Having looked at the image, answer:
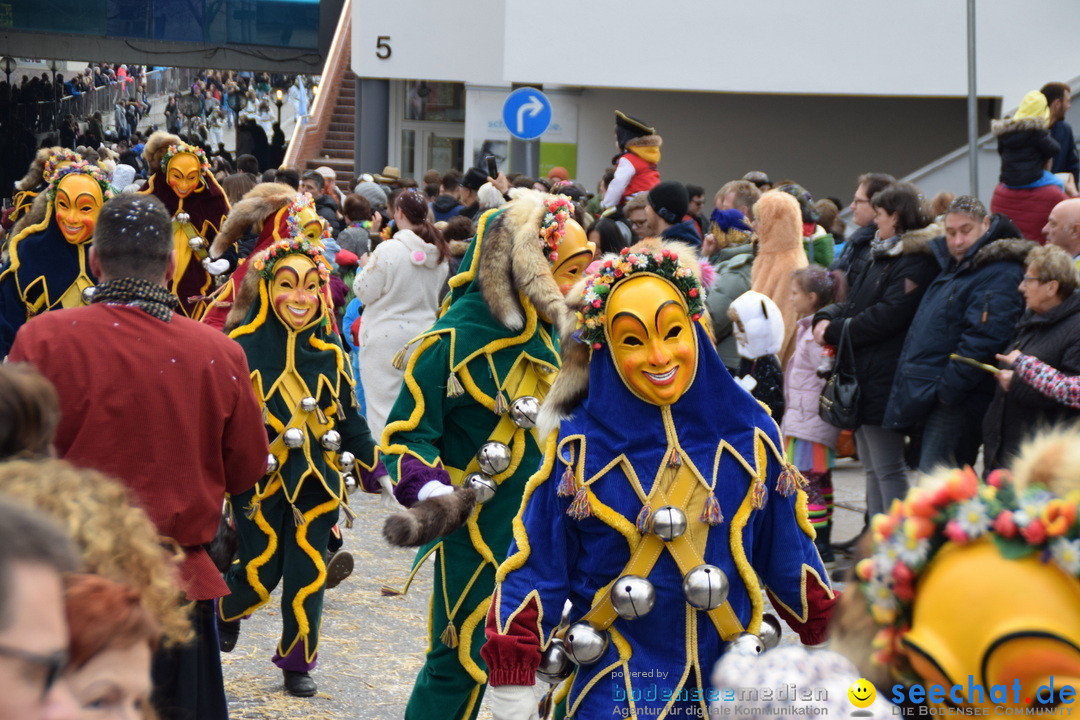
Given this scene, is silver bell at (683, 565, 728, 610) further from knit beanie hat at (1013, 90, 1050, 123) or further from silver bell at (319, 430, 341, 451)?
knit beanie hat at (1013, 90, 1050, 123)

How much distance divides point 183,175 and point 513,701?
7.13m

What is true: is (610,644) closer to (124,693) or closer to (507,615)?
(507,615)

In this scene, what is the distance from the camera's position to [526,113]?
1210 centimetres

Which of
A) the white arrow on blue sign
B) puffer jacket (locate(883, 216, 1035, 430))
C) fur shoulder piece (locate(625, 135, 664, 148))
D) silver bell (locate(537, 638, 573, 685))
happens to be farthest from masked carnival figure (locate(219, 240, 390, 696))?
the white arrow on blue sign

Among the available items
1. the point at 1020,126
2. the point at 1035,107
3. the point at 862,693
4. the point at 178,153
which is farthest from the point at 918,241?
the point at 862,693

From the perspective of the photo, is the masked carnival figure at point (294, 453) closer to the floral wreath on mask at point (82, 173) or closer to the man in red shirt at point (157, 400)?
the man in red shirt at point (157, 400)

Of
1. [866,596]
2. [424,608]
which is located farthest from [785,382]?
[866,596]

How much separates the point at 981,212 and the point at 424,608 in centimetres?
354

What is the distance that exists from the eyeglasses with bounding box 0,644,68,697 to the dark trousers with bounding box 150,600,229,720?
2.60 m

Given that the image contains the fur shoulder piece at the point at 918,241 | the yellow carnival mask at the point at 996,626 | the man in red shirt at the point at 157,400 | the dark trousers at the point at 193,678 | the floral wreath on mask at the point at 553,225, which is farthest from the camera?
the fur shoulder piece at the point at 918,241

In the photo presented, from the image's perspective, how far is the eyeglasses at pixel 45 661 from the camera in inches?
54.9

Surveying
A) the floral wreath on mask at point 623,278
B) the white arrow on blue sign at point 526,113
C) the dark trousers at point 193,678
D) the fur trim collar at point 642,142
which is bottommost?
the dark trousers at point 193,678

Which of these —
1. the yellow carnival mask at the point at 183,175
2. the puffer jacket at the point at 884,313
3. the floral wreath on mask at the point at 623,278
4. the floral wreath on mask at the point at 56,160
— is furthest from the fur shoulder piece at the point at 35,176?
the floral wreath on mask at the point at 623,278

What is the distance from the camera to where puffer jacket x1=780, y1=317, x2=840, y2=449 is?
752cm
